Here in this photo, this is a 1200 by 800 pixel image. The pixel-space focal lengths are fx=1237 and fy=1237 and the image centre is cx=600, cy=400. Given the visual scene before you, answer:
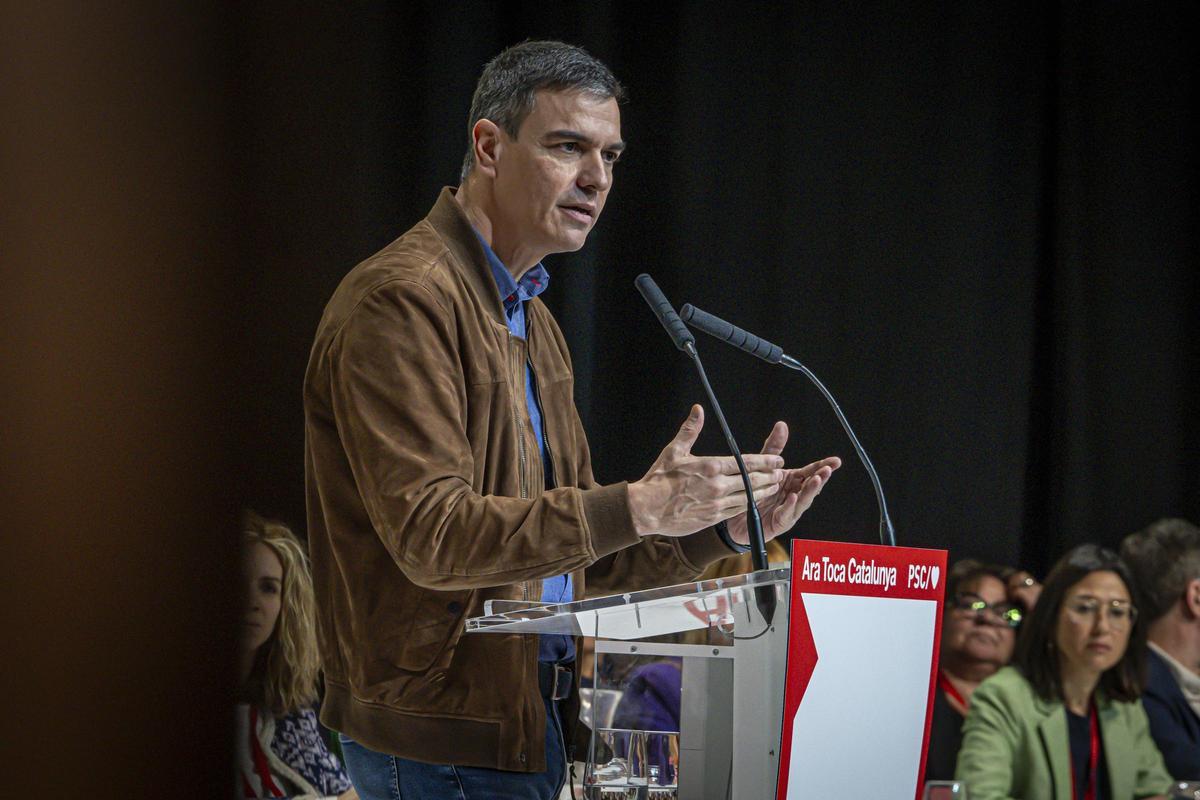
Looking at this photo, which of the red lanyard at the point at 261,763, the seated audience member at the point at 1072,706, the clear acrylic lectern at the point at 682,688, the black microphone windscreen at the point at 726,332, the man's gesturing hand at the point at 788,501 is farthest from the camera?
the seated audience member at the point at 1072,706

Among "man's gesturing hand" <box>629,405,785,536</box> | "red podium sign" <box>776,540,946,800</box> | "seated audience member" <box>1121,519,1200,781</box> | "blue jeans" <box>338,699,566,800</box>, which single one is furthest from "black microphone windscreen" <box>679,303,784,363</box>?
"seated audience member" <box>1121,519,1200,781</box>

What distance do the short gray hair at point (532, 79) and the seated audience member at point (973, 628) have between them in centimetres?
198

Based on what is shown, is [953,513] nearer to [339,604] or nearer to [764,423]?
[764,423]

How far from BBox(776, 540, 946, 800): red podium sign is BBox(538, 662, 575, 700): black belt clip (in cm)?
44

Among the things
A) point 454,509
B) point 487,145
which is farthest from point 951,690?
point 454,509

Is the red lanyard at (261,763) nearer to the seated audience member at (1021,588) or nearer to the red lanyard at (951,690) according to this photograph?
the red lanyard at (951,690)

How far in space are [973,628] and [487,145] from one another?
2.13 m

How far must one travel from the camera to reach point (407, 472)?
1.55 metres

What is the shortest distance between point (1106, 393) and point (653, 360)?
4.49ft

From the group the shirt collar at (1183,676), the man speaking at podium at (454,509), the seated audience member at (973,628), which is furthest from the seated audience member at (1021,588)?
the man speaking at podium at (454,509)

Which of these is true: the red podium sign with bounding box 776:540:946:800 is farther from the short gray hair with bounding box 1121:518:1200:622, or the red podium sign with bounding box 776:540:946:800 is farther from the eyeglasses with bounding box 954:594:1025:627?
the short gray hair with bounding box 1121:518:1200:622

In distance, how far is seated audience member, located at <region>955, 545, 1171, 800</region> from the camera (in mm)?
3184

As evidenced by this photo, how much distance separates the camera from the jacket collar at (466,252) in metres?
1.83

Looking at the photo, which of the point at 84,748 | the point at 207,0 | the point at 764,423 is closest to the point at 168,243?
the point at 207,0
